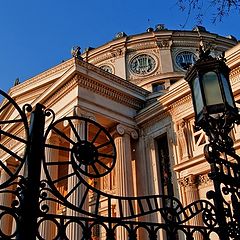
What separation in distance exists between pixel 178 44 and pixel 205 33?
268 centimetres

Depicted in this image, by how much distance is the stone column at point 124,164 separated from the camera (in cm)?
1499

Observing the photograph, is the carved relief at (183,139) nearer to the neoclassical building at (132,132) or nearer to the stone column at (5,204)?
the neoclassical building at (132,132)

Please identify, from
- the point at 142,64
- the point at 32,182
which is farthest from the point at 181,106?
the point at 32,182

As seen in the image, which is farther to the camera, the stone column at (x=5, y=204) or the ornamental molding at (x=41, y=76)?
the ornamental molding at (x=41, y=76)

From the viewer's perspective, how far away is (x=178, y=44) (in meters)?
25.8

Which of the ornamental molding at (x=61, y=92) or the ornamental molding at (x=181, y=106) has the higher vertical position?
the ornamental molding at (x=61, y=92)

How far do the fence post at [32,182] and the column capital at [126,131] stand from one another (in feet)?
44.6

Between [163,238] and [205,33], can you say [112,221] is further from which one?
[205,33]

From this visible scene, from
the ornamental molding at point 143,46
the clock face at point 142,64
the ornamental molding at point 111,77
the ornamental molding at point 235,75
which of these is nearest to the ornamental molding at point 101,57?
the ornamental molding at point 143,46

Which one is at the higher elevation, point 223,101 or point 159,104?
point 159,104

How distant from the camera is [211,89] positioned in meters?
3.70

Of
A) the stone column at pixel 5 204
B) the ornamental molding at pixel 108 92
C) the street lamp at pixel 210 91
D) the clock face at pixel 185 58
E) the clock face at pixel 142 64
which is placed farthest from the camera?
the clock face at pixel 185 58

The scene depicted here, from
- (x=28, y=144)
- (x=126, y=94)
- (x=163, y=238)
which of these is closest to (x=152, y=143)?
(x=126, y=94)

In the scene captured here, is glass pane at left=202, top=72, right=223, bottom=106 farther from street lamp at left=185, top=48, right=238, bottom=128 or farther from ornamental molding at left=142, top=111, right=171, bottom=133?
ornamental molding at left=142, top=111, right=171, bottom=133
